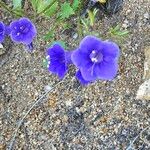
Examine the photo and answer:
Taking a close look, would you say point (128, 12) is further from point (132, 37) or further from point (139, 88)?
Answer: point (139, 88)

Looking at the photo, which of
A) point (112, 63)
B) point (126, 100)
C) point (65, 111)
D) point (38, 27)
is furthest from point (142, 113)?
point (38, 27)

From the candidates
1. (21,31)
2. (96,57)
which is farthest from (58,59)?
(21,31)

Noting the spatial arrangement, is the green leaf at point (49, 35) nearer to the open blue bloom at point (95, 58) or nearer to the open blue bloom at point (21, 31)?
the open blue bloom at point (21, 31)

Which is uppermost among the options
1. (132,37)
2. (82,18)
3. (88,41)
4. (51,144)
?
(88,41)

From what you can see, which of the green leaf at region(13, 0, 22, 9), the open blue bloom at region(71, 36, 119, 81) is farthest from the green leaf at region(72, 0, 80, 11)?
the open blue bloom at region(71, 36, 119, 81)

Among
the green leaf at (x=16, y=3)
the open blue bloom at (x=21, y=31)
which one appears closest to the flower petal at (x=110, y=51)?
the open blue bloom at (x=21, y=31)

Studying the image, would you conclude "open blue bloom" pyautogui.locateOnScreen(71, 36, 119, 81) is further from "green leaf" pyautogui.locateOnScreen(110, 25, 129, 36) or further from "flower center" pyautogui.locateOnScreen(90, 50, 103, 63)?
"green leaf" pyautogui.locateOnScreen(110, 25, 129, 36)
